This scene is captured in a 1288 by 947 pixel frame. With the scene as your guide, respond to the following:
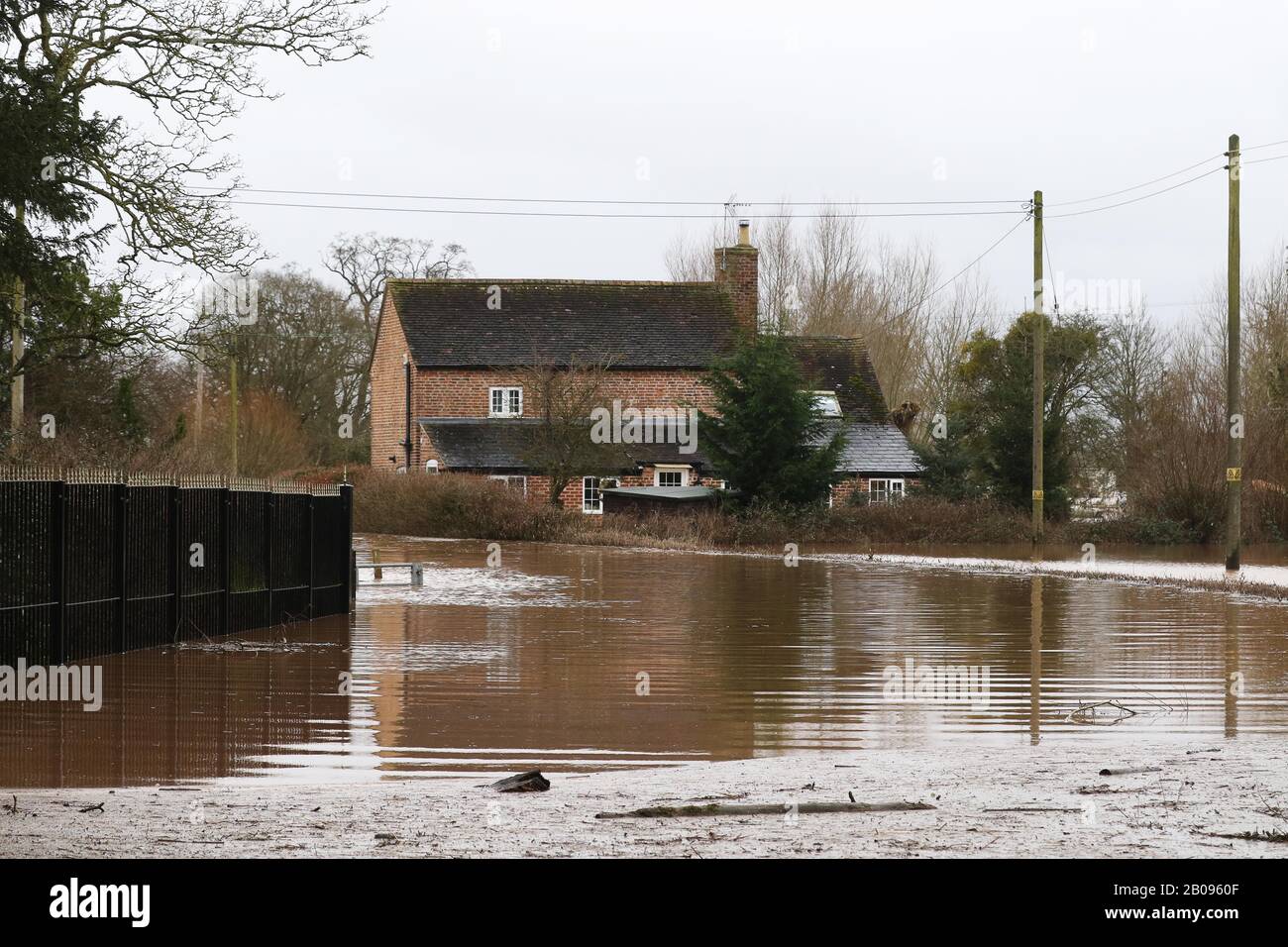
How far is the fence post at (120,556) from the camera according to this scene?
15070 mm

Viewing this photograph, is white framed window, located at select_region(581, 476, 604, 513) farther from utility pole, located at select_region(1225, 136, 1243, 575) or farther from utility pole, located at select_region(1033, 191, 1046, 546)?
utility pole, located at select_region(1225, 136, 1243, 575)

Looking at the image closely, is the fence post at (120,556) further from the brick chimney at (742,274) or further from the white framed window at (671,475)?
the brick chimney at (742,274)

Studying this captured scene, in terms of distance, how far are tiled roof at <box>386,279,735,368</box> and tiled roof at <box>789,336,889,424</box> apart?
333cm

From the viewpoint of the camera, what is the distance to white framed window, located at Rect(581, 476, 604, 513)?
163 ft

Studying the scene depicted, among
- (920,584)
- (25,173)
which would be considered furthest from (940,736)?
(920,584)

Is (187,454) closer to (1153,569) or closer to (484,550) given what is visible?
(484,550)

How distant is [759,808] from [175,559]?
10.4 meters

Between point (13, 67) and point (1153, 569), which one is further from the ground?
point (13, 67)

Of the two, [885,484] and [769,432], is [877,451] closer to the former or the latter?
[885,484]

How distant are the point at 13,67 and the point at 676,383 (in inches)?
1447

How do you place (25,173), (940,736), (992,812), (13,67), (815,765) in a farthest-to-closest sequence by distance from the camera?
(13,67) < (25,173) < (940,736) < (815,765) < (992,812)

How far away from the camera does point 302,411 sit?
65125mm

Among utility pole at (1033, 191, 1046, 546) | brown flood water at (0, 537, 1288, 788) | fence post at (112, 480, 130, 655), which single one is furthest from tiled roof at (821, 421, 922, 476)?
fence post at (112, 480, 130, 655)

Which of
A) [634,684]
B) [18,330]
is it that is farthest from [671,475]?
[634,684]
